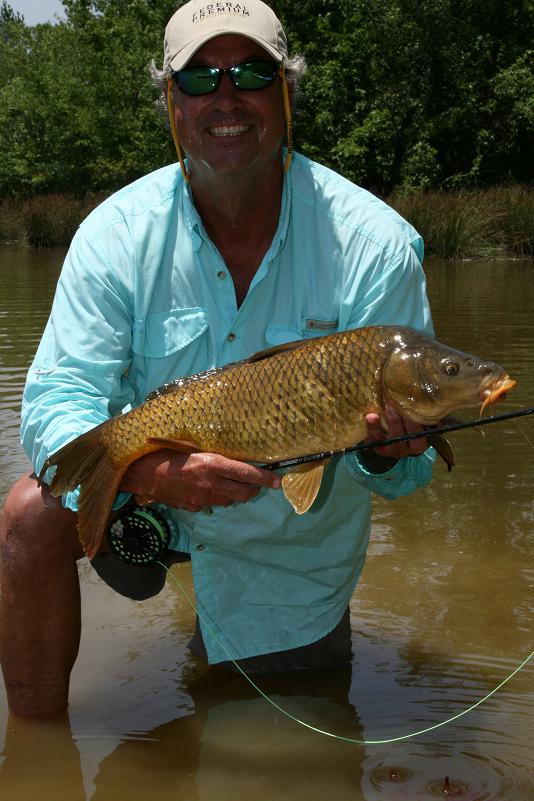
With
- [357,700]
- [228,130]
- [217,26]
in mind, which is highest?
[217,26]

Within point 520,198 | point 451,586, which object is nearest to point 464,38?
point 520,198

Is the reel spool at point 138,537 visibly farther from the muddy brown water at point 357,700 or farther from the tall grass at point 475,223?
the tall grass at point 475,223

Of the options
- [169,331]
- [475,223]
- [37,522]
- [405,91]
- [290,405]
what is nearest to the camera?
[290,405]

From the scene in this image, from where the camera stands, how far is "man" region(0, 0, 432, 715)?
306 centimetres

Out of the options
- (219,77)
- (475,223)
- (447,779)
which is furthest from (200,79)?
(475,223)

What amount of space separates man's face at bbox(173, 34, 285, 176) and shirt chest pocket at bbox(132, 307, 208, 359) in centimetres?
42

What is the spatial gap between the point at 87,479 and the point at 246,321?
709mm

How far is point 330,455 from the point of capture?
2.73 metres

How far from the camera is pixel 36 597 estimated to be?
2.99 meters

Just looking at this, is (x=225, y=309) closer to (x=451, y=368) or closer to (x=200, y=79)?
(x=200, y=79)

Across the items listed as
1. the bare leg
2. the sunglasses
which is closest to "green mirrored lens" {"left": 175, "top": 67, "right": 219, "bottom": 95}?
the sunglasses

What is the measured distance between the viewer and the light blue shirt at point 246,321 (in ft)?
10.3

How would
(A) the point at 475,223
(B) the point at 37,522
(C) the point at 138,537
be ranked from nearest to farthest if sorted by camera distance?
(B) the point at 37,522
(C) the point at 138,537
(A) the point at 475,223

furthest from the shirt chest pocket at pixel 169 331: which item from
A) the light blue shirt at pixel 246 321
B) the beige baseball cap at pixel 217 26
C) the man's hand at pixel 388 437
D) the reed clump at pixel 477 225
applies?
the reed clump at pixel 477 225
